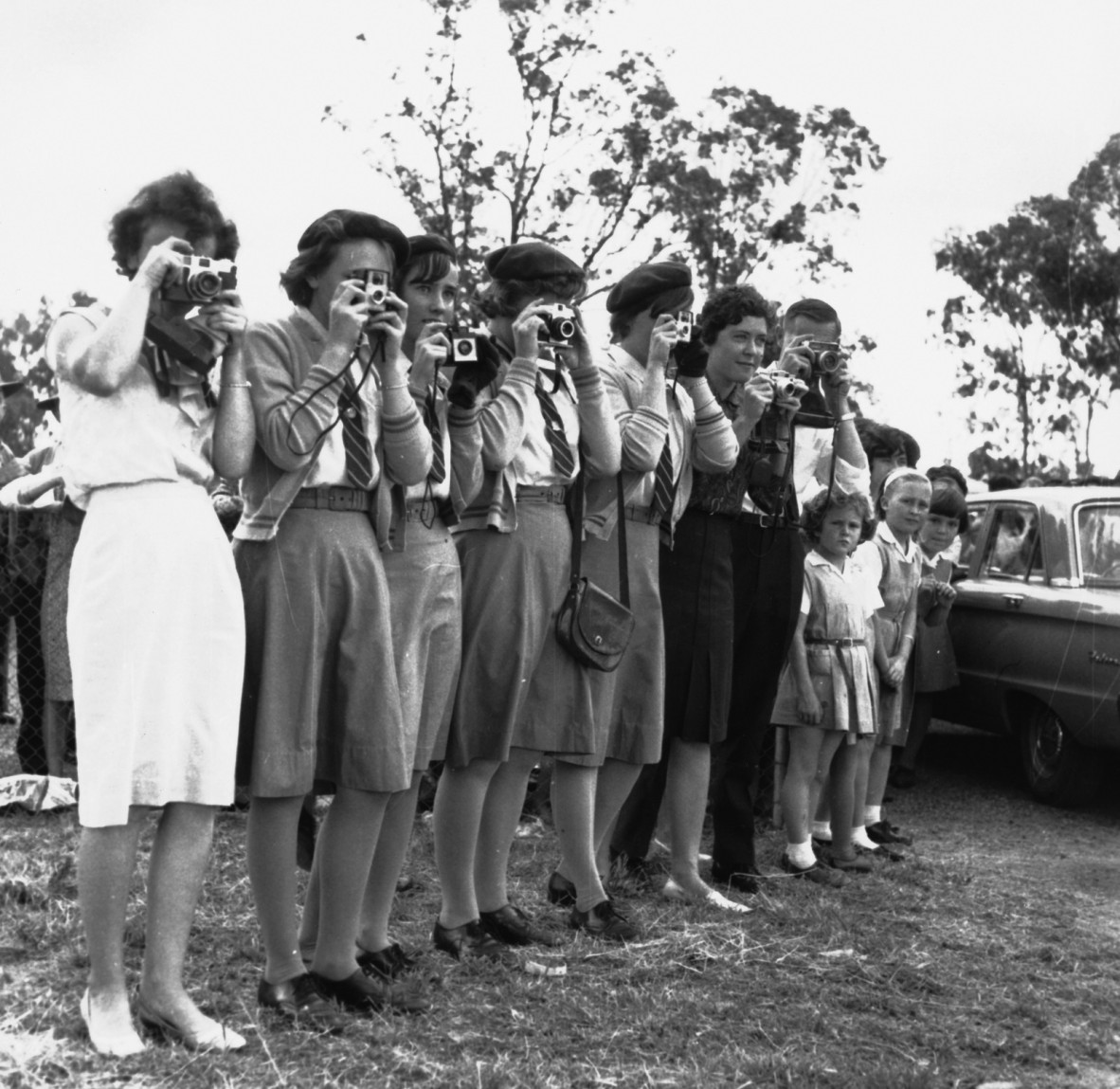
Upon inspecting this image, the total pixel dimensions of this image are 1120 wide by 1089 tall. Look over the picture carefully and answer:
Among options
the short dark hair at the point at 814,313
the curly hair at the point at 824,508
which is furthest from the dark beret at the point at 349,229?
the curly hair at the point at 824,508

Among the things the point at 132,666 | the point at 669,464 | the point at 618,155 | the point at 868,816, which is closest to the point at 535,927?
the point at 669,464

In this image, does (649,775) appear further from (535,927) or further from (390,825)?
(390,825)

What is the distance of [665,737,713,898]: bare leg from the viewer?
5.67 meters

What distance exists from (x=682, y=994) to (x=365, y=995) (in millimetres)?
934

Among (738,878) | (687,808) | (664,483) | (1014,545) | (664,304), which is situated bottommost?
(738,878)

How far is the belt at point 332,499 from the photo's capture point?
3.94 m

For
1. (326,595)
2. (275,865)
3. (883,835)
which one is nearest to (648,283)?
(326,595)

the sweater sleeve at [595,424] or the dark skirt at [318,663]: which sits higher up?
the sweater sleeve at [595,424]

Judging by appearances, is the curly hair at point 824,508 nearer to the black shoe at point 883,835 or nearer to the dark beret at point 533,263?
the black shoe at point 883,835

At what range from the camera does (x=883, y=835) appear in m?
7.34

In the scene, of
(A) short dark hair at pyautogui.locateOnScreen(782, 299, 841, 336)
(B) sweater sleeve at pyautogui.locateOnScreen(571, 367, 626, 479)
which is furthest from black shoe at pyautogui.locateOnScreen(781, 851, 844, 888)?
(B) sweater sleeve at pyautogui.locateOnScreen(571, 367, 626, 479)

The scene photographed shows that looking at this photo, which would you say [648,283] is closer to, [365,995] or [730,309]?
[730,309]

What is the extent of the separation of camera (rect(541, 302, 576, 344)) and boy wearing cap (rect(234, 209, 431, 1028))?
0.70 meters

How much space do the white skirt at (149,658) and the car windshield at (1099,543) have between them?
18.6 feet
